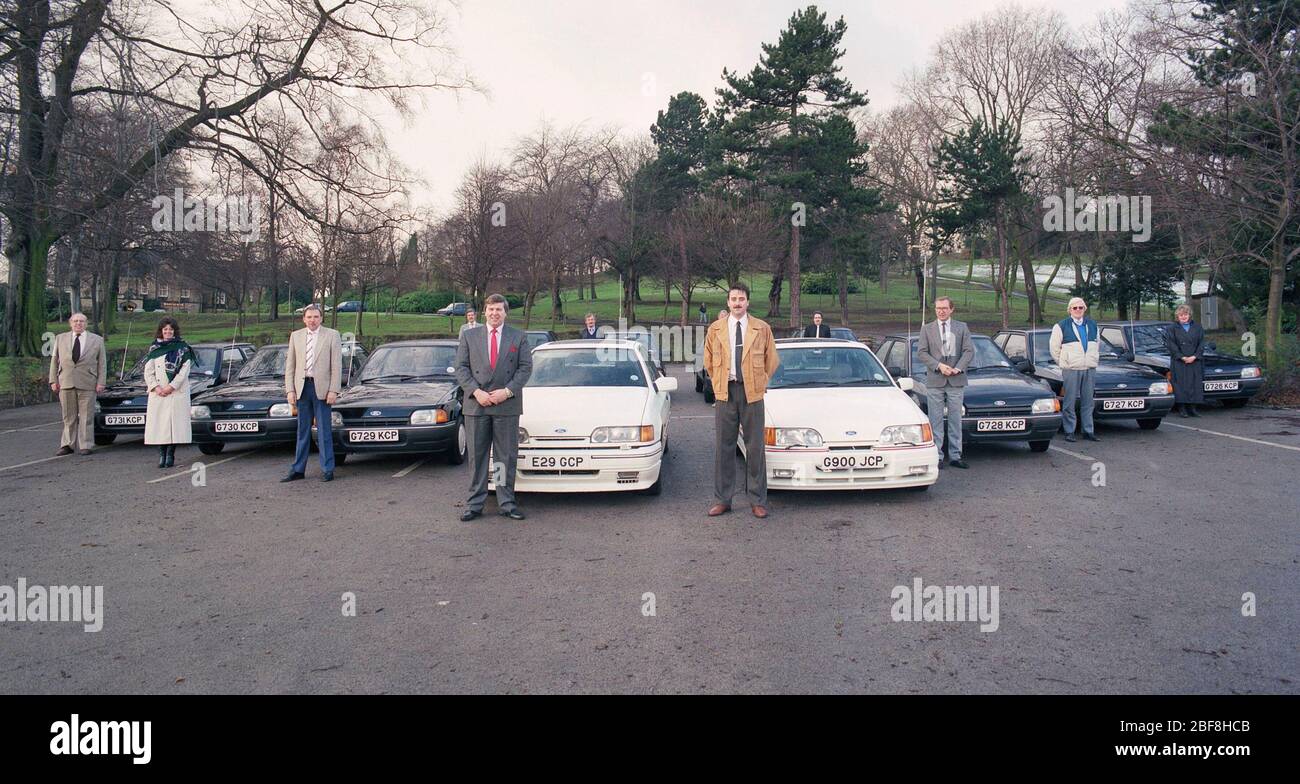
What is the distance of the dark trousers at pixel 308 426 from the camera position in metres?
9.27

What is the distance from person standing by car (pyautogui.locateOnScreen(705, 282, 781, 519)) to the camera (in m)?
7.43

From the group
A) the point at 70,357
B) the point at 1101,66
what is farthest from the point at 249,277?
the point at 1101,66

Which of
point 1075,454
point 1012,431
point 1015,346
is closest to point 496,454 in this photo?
point 1012,431

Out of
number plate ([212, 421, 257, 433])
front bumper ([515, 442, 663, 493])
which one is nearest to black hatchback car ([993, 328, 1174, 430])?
front bumper ([515, 442, 663, 493])

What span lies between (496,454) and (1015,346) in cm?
1050

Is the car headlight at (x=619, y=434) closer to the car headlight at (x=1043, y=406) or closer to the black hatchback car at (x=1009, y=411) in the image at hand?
the black hatchback car at (x=1009, y=411)

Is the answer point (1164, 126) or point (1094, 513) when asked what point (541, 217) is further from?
point (1094, 513)

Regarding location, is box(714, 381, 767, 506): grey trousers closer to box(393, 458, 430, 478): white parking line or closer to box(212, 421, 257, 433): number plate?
box(393, 458, 430, 478): white parking line

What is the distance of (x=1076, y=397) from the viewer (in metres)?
11.7

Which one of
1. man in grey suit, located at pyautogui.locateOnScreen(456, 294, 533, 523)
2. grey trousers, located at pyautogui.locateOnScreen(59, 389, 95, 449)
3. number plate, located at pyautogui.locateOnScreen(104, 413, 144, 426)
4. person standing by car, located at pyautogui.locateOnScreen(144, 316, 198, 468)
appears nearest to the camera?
man in grey suit, located at pyautogui.locateOnScreen(456, 294, 533, 523)

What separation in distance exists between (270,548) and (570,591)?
2.78 m

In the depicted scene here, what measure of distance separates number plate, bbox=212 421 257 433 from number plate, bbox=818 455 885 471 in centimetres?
720

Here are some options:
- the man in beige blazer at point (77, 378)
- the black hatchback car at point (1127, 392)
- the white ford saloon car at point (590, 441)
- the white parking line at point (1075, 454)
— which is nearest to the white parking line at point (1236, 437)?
the black hatchback car at point (1127, 392)
